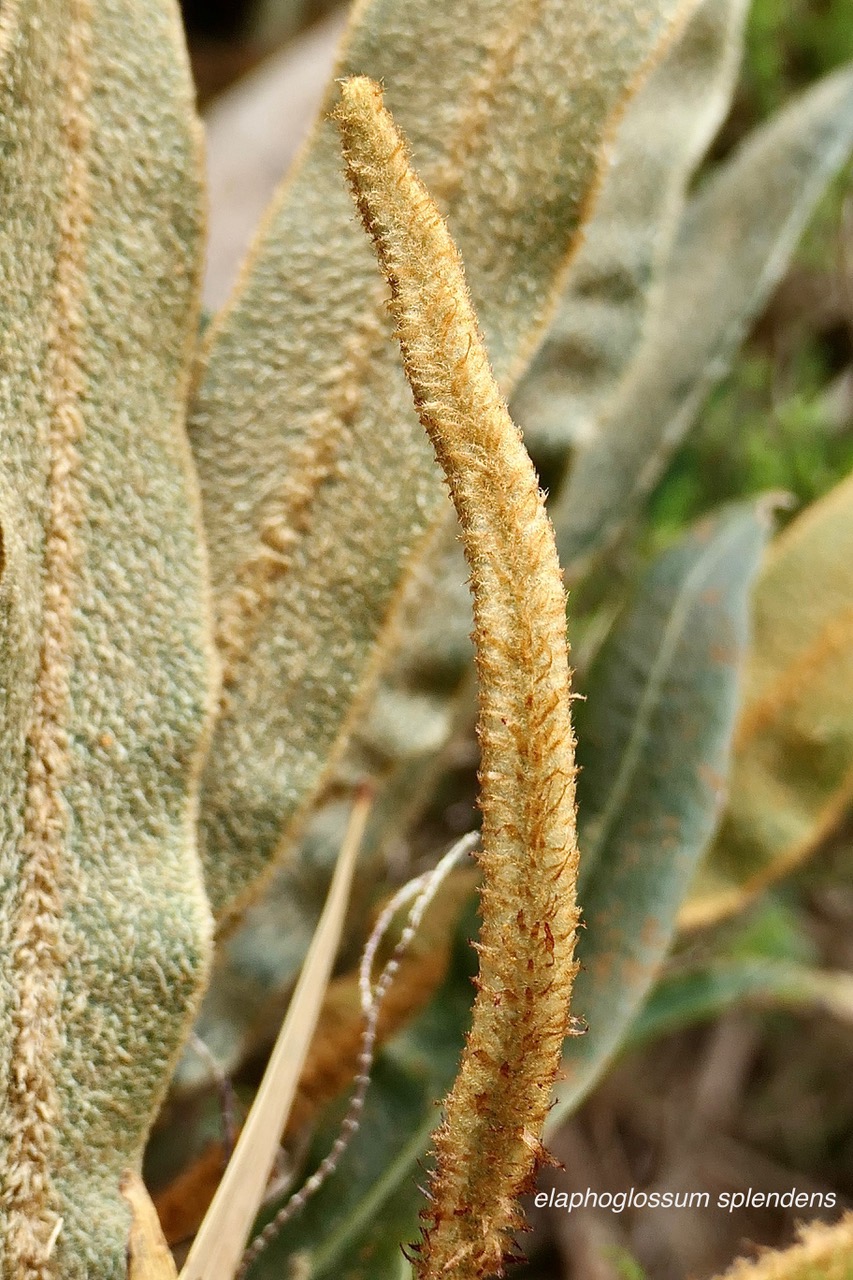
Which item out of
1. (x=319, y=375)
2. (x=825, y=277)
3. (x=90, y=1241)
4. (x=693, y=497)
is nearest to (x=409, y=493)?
(x=319, y=375)

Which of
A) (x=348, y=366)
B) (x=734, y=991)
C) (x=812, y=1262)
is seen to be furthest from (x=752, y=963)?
(x=348, y=366)

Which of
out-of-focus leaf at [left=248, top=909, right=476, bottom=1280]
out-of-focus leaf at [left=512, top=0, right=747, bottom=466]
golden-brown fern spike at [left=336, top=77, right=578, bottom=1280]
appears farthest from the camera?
out-of-focus leaf at [left=512, top=0, right=747, bottom=466]

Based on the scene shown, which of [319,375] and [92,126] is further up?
[92,126]

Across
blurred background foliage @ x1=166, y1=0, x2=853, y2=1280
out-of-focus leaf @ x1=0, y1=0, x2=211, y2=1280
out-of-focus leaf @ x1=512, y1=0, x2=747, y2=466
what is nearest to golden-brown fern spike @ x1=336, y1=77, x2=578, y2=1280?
out-of-focus leaf @ x1=0, y1=0, x2=211, y2=1280

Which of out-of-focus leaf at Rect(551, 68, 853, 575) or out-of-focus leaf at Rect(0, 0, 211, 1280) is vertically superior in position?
out-of-focus leaf at Rect(0, 0, 211, 1280)

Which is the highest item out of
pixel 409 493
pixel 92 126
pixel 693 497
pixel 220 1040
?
pixel 92 126

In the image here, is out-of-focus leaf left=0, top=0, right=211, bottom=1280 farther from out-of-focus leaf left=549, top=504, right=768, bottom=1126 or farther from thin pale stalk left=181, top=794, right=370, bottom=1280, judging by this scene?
out-of-focus leaf left=549, top=504, right=768, bottom=1126

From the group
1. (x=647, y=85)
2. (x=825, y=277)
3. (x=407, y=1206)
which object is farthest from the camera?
(x=825, y=277)

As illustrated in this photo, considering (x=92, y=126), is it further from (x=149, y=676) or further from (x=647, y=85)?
(x=647, y=85)

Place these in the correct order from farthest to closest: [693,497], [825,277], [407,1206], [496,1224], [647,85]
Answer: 1. [825,277]
2. [693,497]
3. [647,85]
4. [407,1206]
5. [496,1224]
